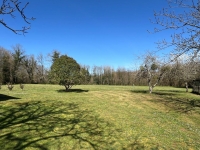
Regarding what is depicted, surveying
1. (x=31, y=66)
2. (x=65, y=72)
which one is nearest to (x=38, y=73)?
(x=31, y=66)

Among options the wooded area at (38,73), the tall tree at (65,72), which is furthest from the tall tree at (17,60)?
the tall tree at (65,72)

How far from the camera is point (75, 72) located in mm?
13875

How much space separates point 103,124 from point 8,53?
37016 millimetres

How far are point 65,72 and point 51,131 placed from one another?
9580 mm

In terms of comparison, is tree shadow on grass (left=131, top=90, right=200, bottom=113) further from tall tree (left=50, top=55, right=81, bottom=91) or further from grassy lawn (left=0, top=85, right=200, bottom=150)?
tall tree (left=50, top=55, right=81, bottom=91)

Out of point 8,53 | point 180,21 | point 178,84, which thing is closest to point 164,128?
point 180,21

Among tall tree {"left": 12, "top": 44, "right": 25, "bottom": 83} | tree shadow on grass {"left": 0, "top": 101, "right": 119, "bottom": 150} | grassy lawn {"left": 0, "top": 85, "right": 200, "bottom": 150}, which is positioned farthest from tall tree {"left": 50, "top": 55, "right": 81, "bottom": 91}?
tall tree {"left": 12, "top": 44, "right": 25, "bottom": 83}

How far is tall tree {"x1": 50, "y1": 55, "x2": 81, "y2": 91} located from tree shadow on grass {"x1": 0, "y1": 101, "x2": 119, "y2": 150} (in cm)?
755

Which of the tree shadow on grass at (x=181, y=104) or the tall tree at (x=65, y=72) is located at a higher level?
the tall tree at (x=65, y=72)

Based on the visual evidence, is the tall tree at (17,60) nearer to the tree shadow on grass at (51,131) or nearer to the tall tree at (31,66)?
the tall tree at (31,66)

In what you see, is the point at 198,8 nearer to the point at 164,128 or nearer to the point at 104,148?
the point at 164,128

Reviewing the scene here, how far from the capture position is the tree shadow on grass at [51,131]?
364cm

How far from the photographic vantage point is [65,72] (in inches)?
534

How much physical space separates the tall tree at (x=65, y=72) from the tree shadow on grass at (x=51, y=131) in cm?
755
